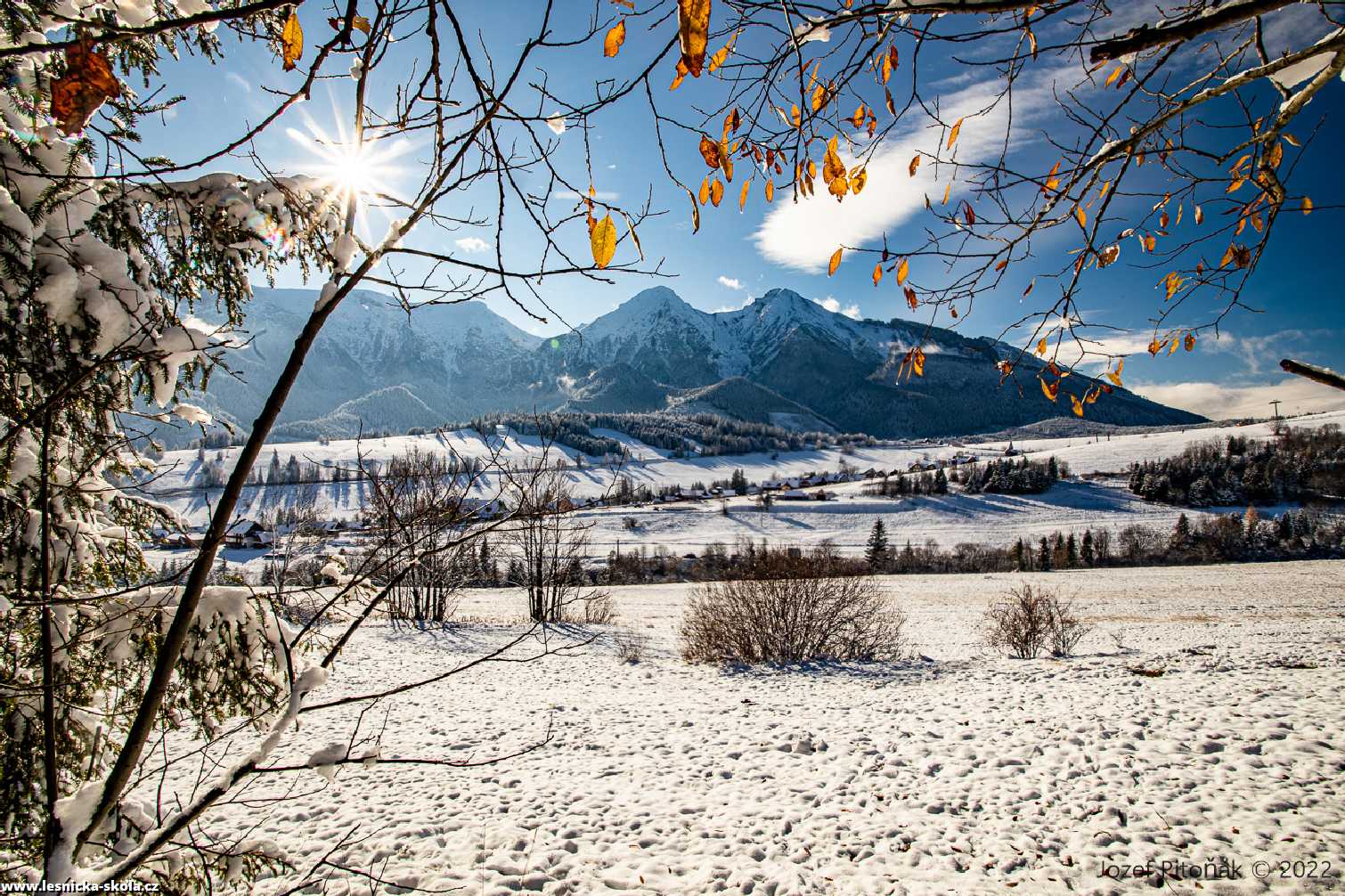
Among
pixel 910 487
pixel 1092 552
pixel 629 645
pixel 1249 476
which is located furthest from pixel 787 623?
pixel 1249 476

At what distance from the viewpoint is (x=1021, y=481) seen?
270 ft

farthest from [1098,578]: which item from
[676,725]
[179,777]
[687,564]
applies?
[179,777]

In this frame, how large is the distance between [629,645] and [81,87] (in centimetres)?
1583

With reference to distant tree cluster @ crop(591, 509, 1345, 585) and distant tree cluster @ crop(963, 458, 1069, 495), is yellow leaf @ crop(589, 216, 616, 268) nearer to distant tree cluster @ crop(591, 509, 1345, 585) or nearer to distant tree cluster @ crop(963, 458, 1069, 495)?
distant tree cluster @ crop(591, 509, 1345, 585)

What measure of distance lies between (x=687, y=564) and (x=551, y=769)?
46156mm

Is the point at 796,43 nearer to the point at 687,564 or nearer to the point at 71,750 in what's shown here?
the point at 71,750

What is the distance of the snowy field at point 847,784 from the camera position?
4352 mm

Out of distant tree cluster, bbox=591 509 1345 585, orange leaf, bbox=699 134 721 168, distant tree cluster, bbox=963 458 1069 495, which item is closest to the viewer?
orange leaf, bbox=699 134 721 168

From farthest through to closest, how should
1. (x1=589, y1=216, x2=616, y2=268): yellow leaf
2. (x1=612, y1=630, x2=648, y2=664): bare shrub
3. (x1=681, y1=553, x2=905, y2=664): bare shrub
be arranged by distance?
(x1=612, y1=630, x2=648, y2=664): bare shrub → (x1=681, y1=553, x2=905, y2=664): bare shrub → (x1=589, y1=216, x2=616, y2=268): yellow leaf

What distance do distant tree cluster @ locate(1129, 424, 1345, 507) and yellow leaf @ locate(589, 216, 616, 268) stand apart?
97664 mm

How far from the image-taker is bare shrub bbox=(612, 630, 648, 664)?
14.2 metres

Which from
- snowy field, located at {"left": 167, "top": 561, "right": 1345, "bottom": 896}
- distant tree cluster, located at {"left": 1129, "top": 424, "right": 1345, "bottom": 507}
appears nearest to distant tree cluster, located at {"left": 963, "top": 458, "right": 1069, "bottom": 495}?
distant tree cluster, located at {"left": 1129, "top": 424, "right": 1345, "bottom": 507}

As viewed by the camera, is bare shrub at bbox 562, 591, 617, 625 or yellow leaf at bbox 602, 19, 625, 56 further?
bare shrub at bbox 562, 591, 617, 625

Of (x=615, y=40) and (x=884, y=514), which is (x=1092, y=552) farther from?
(x=615, y=40)
